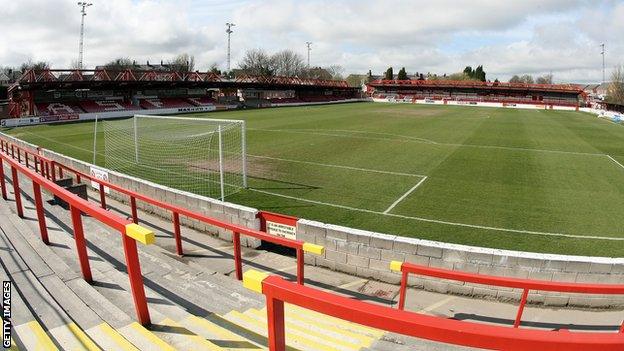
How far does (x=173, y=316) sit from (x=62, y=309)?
115cm

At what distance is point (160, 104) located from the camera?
55.8 meters

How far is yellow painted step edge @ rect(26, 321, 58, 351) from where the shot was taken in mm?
3631

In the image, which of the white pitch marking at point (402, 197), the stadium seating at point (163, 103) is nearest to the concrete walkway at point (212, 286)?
the white pitch marking at point (402, 197)

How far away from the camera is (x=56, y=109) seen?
147 feet

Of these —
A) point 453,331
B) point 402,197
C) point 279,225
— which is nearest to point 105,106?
point 402,197

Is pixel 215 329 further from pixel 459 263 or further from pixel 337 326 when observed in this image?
pixel 459 263

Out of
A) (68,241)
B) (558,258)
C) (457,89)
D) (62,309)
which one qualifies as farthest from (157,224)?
(457,89)

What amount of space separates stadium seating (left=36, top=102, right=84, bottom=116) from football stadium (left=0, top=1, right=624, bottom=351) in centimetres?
1963

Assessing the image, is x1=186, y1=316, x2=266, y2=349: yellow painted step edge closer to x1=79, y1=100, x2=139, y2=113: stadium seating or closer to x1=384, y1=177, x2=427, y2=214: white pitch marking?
x1=384, y1=177, x2=427, y2=214: white pitch marking

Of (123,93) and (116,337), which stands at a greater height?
(123,93)

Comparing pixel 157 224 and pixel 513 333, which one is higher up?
pixel 513 333

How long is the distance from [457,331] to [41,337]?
12.5 feet

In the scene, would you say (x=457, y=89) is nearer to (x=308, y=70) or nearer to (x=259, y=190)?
(x=308, y=70)

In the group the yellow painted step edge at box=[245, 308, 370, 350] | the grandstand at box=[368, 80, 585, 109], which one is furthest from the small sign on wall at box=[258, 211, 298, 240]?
the grandstand at box=[368, 80, 585, 109]
